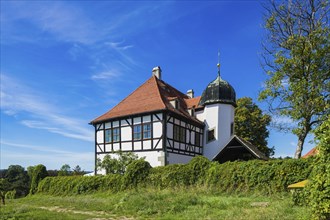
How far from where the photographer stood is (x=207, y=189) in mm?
14742

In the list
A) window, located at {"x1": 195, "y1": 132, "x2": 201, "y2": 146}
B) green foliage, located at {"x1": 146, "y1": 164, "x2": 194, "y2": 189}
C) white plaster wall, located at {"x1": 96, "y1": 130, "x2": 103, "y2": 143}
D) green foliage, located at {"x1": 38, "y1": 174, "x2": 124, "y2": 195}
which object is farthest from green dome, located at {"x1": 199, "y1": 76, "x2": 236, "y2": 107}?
green foliage, located at {"x1": 38, "y1": 174, "x2": 124, "y2": 195}

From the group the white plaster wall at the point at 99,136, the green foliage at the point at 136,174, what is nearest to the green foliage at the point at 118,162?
the white plaster wall at the point at 99,136

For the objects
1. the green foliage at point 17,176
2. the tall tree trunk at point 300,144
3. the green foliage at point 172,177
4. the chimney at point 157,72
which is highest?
the chimney at point 157,72

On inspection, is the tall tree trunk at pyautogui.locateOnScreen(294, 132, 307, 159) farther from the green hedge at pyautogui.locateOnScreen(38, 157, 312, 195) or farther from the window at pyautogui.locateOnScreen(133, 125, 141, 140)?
the window at pyautogui.locateOnScreen(133, 125, 141, 140)

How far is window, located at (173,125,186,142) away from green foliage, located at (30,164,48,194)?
11627mm

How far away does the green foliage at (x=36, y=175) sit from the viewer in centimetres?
2561

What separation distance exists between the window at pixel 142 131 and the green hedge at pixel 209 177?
547 cm

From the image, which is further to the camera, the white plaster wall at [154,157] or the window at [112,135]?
the window at [112,135]

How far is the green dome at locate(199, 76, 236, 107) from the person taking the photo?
91.7 ft

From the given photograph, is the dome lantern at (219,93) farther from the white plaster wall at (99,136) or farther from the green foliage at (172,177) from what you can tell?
the green foliage at (172,177)

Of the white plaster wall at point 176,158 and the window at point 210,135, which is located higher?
the window at point 210,135

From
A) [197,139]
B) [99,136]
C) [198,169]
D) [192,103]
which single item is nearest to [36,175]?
[99,136]

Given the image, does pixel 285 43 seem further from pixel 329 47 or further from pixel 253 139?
pixel 253 139

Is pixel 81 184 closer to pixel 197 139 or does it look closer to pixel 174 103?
pixel 174 103
